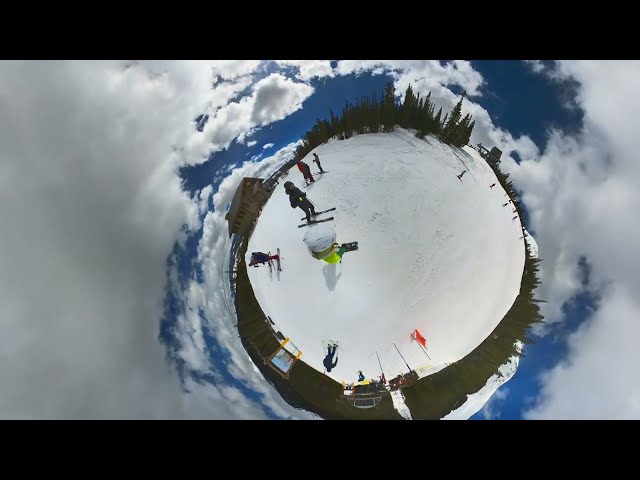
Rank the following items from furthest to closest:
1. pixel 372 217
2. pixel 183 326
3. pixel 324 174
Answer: pixel 324 174
pixel 372 217
pixel 183 326

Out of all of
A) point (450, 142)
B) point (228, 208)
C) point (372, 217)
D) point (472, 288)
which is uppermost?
point (450, 142)

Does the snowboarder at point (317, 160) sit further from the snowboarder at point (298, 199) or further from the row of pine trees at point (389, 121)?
the snowboarder at point (298, 199)

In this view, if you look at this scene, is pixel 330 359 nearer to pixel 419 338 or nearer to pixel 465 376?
pixel 419 338

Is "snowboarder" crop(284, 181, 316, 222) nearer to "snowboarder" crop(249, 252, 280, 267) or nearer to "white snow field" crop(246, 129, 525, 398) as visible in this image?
"white snow field" crop(246, 129, 525, 398)

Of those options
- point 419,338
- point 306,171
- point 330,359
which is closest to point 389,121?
point 306,171

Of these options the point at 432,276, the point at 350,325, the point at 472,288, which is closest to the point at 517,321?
the point at 472,288

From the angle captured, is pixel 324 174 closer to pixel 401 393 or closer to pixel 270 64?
pixel 270 64

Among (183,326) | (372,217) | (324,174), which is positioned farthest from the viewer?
→ (324,174)
